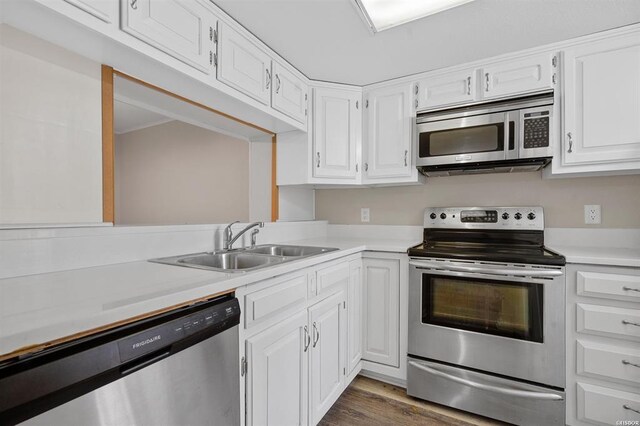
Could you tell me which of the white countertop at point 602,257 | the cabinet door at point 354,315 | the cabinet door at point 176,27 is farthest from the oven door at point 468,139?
the cabinet door at point 176,27

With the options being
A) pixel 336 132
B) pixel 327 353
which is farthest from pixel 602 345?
pixel 336 132

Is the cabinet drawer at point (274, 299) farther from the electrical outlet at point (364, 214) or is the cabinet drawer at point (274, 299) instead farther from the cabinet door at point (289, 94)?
the electrical outlet at point (364, 214)

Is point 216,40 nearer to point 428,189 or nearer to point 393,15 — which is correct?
Answer: point 393,15

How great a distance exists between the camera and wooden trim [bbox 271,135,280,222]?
8.09ft

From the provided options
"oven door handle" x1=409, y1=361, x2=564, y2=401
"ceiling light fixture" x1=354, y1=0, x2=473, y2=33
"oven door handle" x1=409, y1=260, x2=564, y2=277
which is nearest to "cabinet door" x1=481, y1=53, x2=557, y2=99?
"ceiling light fixture" x1=354, y1=0, x2=473, y2=33

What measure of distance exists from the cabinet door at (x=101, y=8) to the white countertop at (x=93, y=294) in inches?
36.1

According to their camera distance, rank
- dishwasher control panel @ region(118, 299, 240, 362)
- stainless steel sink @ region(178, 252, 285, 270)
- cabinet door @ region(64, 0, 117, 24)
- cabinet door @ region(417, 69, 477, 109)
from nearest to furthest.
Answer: dishwasher control panel @ region(118, 299, 240, 362) < cabinet door @ region(64, 0, 117, 24) < stainless steel sink @ region(178, 252, 285, 270) < cabinet door @ region(417, 69, 477, 109)

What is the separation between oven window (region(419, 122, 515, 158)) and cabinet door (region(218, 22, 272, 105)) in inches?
45.9

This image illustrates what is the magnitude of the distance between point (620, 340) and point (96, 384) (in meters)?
2.22

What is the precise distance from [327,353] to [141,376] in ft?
3.56

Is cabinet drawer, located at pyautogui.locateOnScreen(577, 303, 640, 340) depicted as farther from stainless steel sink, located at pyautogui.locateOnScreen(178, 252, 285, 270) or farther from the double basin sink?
stainless steel sink, located at pyautogui.locateOnScreen(178, 252, 285, 270)

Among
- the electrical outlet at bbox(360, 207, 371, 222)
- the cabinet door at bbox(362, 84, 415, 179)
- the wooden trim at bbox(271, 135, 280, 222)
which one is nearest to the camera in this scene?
the cabinet door at bbox(362, 84, 415, 179)

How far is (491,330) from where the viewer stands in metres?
1.74

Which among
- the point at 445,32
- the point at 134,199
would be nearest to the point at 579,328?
the point at 445,32
